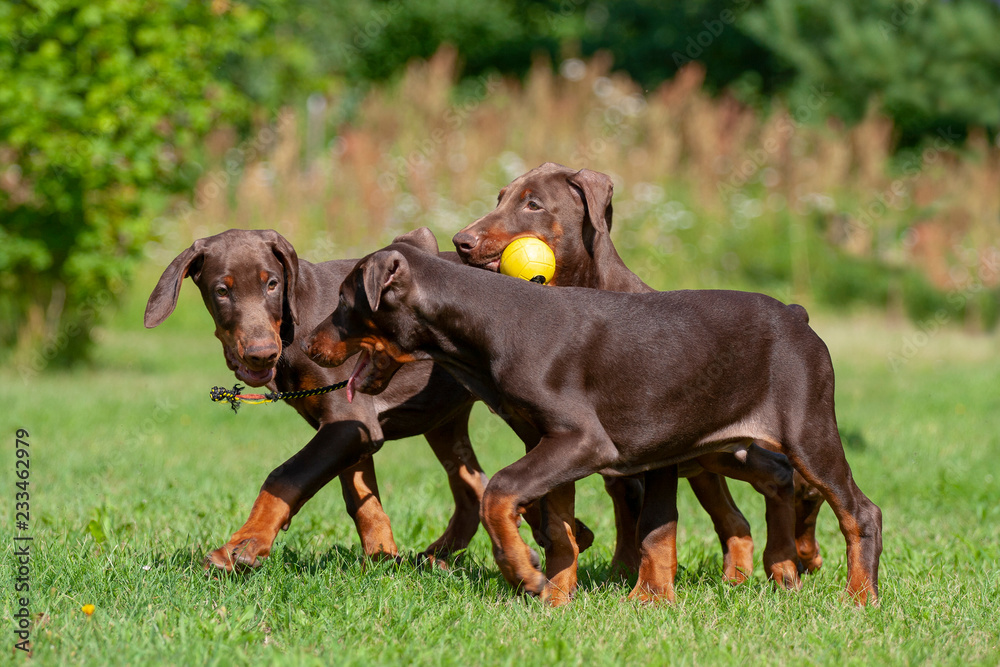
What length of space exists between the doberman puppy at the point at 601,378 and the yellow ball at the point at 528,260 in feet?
1.73

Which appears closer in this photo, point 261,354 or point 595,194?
point 261,354

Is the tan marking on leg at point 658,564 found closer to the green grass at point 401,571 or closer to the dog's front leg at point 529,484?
the green grass at point 401,571

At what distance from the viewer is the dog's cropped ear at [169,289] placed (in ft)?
14.4

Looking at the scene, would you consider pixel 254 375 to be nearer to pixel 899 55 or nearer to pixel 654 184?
pixel 654 184

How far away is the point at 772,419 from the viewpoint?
13.9ft

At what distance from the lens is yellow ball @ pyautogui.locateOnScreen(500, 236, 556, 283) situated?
475 centimetres

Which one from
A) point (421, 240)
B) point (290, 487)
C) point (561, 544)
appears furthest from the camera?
point (421, 240)

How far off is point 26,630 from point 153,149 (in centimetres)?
750

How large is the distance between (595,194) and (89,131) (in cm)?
664

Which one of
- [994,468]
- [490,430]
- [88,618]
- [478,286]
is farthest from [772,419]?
[490,430]

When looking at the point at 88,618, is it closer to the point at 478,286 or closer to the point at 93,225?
the point at 478,286

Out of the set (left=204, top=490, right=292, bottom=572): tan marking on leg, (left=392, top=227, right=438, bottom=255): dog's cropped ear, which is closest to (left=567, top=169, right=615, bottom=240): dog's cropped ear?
(left=392, top=227, right=438, bottom=255): dog's cropped ear

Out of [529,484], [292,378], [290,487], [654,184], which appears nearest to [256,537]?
[290,487]

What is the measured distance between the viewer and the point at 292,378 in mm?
4539
